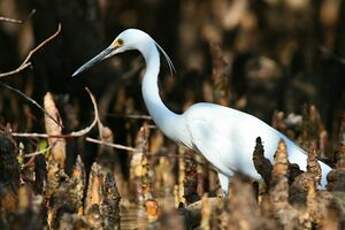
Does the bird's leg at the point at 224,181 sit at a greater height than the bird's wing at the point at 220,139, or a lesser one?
lesser

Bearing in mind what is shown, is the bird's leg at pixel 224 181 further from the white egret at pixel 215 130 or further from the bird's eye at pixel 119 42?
the bird's eye at pixel 119 42

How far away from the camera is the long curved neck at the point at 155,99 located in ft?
19.9

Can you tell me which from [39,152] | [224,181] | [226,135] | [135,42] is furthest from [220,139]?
[39,152]

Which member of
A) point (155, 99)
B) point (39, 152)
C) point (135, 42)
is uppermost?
point (135, 42)

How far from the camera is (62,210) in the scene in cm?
443

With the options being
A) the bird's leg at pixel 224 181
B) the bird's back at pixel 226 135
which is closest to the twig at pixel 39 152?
the bird's back at pixel 226 135

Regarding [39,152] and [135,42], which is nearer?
[39,152]

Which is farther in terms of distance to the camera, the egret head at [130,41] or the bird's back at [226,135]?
the egret head at [130,41]

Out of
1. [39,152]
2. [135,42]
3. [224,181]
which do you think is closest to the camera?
[39,152]

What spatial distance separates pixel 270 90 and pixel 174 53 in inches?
99.8

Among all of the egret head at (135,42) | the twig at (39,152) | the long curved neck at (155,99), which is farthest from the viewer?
the egret head at (135,42)

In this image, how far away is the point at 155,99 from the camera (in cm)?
610

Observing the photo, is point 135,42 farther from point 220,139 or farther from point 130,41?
point 220,139

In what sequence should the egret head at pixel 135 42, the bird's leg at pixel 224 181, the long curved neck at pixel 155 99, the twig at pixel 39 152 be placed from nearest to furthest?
1. the twig at pixel 39 152
2. the bird's leg at pixel 224 181
3. the long curved neck at pixel 155 99
4. the egret head at pixel 135 42
